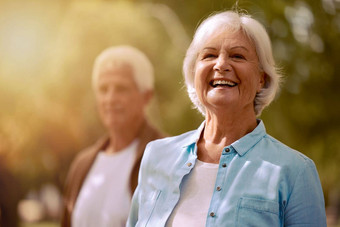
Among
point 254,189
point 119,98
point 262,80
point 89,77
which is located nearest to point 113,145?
point 119,98

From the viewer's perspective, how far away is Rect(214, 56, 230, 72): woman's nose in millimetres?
1522

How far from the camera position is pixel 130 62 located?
312 cm

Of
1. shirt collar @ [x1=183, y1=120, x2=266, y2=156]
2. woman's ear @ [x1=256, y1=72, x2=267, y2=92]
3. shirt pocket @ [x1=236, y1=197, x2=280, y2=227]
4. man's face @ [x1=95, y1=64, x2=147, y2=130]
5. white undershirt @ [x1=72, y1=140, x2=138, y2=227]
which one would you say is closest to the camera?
shirt pocket @ [x1=236, y1=197, x2=280, y2=227]

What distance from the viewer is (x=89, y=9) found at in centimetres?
324

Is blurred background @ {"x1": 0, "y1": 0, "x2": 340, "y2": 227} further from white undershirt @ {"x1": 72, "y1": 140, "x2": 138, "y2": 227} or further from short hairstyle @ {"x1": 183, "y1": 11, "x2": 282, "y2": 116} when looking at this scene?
short hairstyle @ {"x1": 183, "y1": 11, "x2": 282, "y2": 116}

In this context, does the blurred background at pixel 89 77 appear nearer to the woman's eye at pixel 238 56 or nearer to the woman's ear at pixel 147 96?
the woman's ear at pixel 147 96

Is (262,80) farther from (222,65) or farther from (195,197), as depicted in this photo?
(195,197)

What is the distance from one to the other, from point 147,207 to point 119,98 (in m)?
1.56

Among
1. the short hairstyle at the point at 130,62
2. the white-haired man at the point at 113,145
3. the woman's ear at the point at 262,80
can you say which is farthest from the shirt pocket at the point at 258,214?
the short hairstyle at the point at 130,62

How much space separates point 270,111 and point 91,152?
1278 millimetres

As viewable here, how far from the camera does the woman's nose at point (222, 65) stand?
1.52 metres

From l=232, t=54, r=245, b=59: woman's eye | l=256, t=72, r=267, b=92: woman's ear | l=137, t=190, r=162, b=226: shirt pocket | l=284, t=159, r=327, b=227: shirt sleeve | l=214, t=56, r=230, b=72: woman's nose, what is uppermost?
l=232, t=54, r=245, b=59: woman's eye

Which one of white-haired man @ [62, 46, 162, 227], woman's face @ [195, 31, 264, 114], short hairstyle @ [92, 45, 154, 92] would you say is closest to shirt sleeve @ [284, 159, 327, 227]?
woman's face @ [195, 31, 264, 114]

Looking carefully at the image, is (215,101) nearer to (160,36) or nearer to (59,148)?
(160,36)
